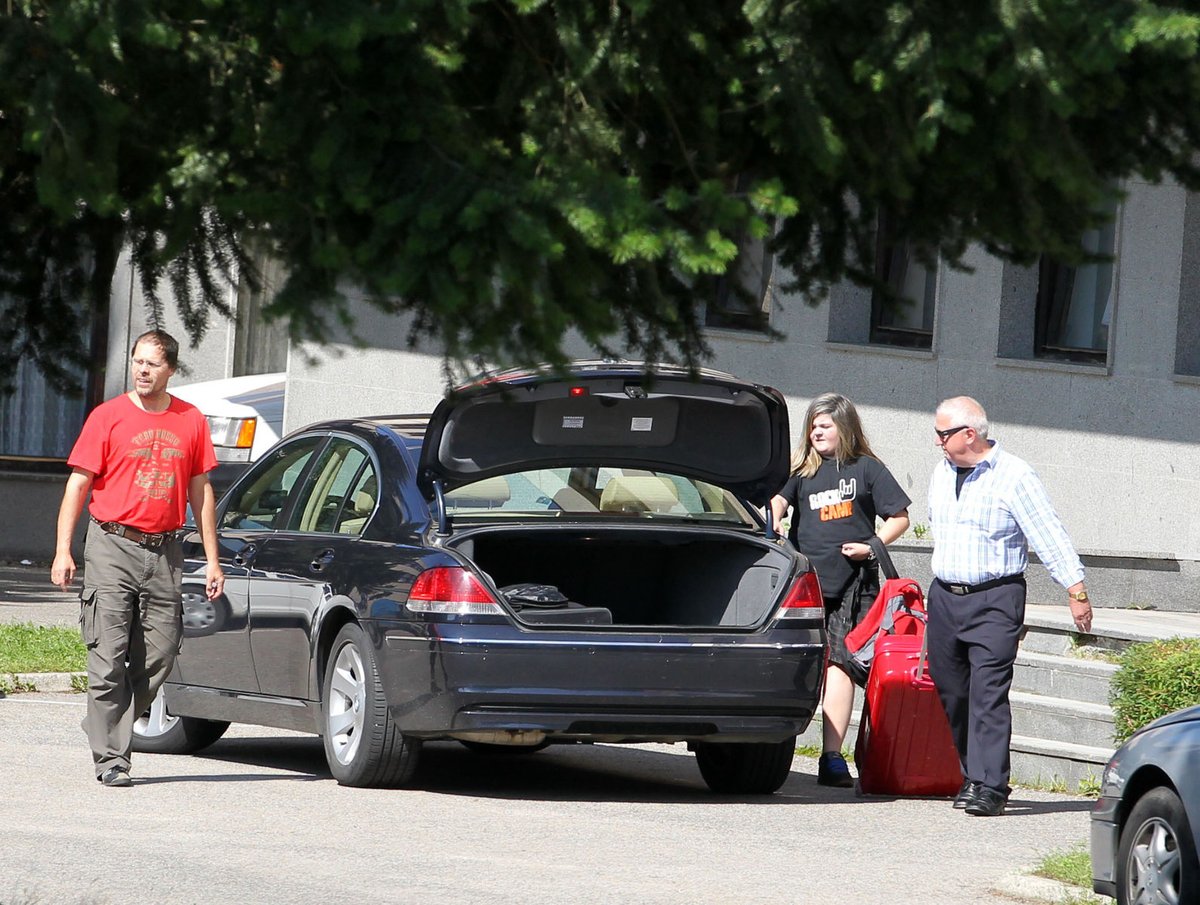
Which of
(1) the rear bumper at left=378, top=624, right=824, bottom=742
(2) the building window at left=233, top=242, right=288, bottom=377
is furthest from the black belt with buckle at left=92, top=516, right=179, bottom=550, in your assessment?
(2) the building window at left=233, top=242, right=288, bottom=377

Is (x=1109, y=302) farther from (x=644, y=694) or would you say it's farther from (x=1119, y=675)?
(x=644, y=694)

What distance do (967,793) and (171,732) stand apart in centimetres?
394

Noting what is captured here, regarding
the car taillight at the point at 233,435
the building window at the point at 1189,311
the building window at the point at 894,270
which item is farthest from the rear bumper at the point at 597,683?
the car taillight at the point at 233,435

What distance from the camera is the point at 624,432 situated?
29.2ft

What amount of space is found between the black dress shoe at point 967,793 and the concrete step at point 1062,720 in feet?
4.92

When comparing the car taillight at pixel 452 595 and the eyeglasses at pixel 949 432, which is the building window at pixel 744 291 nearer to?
the car taillight at pixel 452 595

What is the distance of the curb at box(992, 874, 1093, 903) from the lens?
275 inches

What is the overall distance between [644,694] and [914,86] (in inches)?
182

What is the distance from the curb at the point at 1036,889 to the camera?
6.98 m

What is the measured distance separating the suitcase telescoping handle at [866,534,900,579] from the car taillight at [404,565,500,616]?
2105mm

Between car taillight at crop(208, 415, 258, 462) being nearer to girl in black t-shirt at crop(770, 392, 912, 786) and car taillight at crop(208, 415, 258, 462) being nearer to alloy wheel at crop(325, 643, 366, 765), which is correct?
girl in black t-shirt at crop(770, 392, 912, 786)

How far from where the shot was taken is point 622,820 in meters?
8.44

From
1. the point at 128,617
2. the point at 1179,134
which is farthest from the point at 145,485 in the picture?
the point at 1179,134

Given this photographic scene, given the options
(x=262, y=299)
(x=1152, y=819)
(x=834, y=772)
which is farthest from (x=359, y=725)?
(x=262, y=299)
